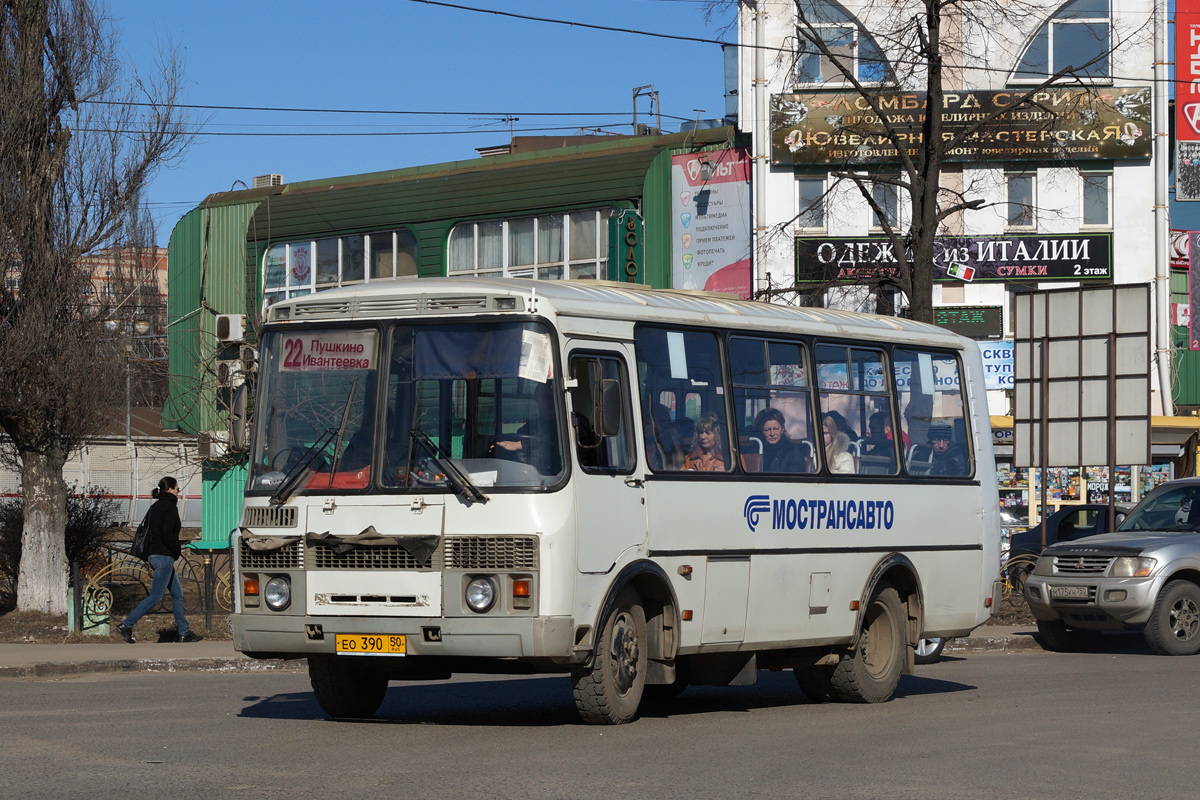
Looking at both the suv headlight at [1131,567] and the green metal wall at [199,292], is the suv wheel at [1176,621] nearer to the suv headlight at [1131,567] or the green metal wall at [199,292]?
the suv headlight at [1131,567]

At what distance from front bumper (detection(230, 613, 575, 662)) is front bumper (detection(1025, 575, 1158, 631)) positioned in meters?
9.63

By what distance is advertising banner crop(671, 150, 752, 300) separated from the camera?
→ 3597cm

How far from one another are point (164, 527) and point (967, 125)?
73.3 feet

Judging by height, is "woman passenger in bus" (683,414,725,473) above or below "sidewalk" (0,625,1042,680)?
above

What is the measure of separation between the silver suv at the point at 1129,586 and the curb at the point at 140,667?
8.19 m

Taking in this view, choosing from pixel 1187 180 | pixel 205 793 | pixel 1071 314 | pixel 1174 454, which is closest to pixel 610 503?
pixel 205 793

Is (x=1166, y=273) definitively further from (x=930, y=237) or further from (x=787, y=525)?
(x=787, y=525)

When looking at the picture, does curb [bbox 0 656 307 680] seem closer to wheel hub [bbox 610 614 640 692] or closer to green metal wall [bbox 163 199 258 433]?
wheel hub [bbox 610 614 640 692]

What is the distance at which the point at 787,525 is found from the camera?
11914 mm

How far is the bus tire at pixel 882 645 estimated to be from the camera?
1287 centimetres

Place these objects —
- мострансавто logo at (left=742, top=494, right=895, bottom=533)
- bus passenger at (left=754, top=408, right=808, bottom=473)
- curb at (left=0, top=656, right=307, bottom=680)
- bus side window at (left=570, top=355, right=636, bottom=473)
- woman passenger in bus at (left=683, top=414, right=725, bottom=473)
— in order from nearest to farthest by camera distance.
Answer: bus side window at (left=570, top=355, right=636, bottom=473) → woman passenger in bus at (left=683, top=414, right=725, bottom=473) → мострансавто logo at (left=742, top=494, right=895, bottom=533) → bus passenger at (left=754, top=408, right=808, bottom=473) → curb at (left=0, top=656, right=307, bottom=680)

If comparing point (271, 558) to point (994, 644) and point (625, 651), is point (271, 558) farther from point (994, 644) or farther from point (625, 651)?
point (994, 644)

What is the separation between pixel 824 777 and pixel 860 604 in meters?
4.11

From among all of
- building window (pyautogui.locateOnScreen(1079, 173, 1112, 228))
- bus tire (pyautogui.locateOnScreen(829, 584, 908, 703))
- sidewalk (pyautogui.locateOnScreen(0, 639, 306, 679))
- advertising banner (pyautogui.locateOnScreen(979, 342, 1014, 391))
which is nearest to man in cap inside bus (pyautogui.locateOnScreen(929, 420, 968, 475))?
bus tire (pyautogui.locateOnScreen(829, 584, 908, 703))
